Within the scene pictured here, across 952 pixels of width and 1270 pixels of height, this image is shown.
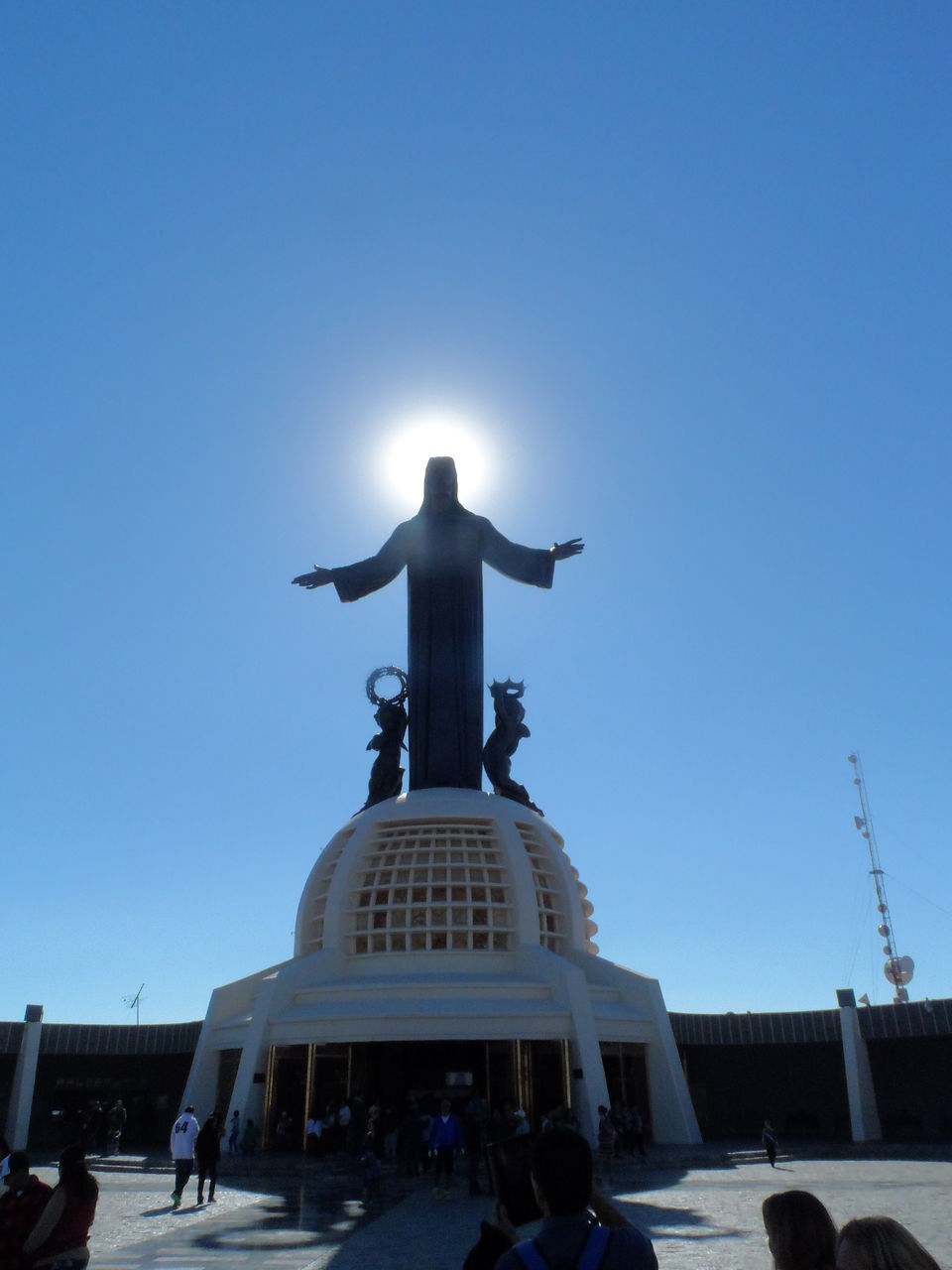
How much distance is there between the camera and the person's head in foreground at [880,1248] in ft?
9.64

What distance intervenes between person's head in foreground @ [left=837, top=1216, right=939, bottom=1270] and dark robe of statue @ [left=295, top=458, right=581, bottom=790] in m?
33.3

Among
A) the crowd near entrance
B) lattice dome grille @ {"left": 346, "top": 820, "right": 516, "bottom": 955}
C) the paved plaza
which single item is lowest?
the paved plaza

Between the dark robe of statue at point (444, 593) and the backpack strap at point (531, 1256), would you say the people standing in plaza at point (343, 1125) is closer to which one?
the dark robe of statue at point (444, 593)

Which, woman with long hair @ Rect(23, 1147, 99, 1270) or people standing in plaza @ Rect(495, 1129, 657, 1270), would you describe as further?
woman with long hair @ Rect(23, 1147, 99, 1270)

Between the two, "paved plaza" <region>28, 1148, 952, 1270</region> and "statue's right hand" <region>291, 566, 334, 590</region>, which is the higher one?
"statue's right hand" <region>291, 566, 334, 590</region>

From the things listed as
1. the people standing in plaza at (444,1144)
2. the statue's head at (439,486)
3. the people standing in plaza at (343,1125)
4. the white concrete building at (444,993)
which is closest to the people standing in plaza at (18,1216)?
the people standing in plaza at (444,1144)

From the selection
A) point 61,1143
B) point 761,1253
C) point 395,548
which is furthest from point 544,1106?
point 395,548

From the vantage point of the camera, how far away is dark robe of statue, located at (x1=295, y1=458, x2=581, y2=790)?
121 ft

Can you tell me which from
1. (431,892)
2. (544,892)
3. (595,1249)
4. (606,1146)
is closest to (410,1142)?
(606,1146)

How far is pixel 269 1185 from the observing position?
61.9 ft

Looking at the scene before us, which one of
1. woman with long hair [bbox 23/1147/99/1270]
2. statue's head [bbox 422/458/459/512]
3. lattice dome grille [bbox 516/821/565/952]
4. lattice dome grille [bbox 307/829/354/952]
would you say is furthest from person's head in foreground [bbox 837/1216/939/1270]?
statue's head [bbox 422/458/459/512]

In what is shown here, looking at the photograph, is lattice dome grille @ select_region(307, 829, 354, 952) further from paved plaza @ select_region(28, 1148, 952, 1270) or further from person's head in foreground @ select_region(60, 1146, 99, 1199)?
person's head in foreground @ select_region(60, 1146, 99, 1199)

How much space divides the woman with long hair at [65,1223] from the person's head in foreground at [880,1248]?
4267mm

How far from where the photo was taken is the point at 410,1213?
14898 mm
